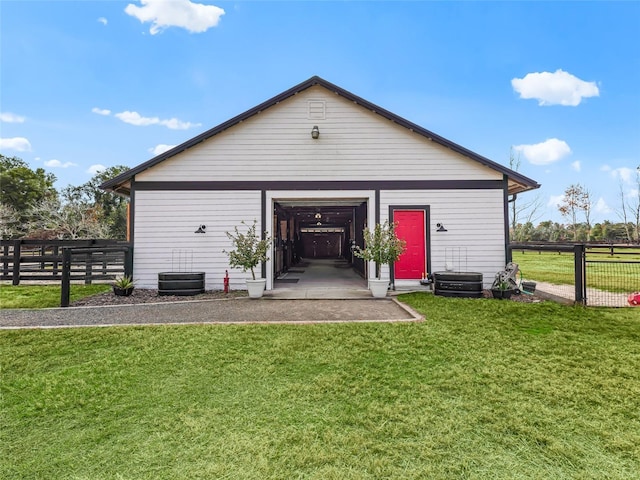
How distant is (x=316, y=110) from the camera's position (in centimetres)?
859

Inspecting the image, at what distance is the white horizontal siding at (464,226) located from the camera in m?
8.44

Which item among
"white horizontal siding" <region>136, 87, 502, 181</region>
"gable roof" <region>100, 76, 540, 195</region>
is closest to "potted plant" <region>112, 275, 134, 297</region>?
"gable roof" <region>100, 76, 540, 195</region>

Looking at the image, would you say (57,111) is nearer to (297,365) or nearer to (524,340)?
(297,365)

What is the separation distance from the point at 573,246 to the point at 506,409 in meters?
5.29

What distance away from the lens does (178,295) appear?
7.68 meters

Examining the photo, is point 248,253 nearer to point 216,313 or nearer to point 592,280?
point 216,313

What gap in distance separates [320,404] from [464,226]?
7.25m

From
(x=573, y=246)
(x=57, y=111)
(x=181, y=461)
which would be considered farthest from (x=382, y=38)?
(x=57, y=111)

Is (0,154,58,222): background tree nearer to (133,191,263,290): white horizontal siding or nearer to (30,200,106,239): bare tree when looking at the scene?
(30,200,106,239): bare tree

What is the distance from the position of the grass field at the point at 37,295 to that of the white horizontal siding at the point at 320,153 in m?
4.20

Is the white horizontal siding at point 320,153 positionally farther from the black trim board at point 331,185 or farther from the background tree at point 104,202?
the background tree at point 104,202

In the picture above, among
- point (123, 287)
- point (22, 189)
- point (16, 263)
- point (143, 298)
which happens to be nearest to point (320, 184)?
point (143, 298)

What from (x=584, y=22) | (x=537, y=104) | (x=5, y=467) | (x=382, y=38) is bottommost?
(x=5, y=467)

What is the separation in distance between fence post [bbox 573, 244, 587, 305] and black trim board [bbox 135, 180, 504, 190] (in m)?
2.78
